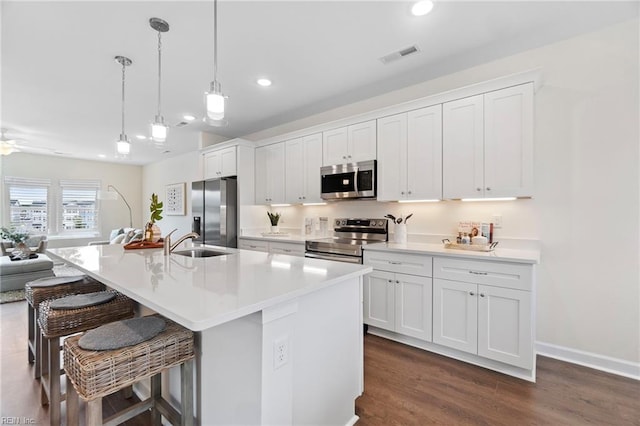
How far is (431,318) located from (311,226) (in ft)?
6.79

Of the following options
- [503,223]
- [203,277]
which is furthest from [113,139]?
[503,223]

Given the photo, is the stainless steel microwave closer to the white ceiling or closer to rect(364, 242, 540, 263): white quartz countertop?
rect(364, 242, 540, 263): white quartz countertop

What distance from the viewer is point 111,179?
796 centimetres

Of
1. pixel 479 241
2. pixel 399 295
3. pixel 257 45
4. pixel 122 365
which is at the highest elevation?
pixel 257 45

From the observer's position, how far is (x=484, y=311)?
2.24 metres

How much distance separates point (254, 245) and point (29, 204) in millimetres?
6506

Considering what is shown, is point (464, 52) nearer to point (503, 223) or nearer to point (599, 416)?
point (503, 223)

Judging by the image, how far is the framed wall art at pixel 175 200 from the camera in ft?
22.7

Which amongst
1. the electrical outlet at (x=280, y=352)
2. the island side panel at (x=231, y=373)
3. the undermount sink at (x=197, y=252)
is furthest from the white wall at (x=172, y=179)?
the electrical outlet at (x=280, y=352)

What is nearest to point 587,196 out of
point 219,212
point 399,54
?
point 399,54

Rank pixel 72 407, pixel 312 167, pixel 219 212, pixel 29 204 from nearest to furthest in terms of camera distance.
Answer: pixel 72 407, pixel 312 167, pixel 219 212, pixel 29 204

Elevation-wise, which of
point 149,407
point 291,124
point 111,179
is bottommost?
point 149,407

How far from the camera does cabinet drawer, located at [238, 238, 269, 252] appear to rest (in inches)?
154

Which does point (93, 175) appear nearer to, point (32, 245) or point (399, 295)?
point (32, 245)
